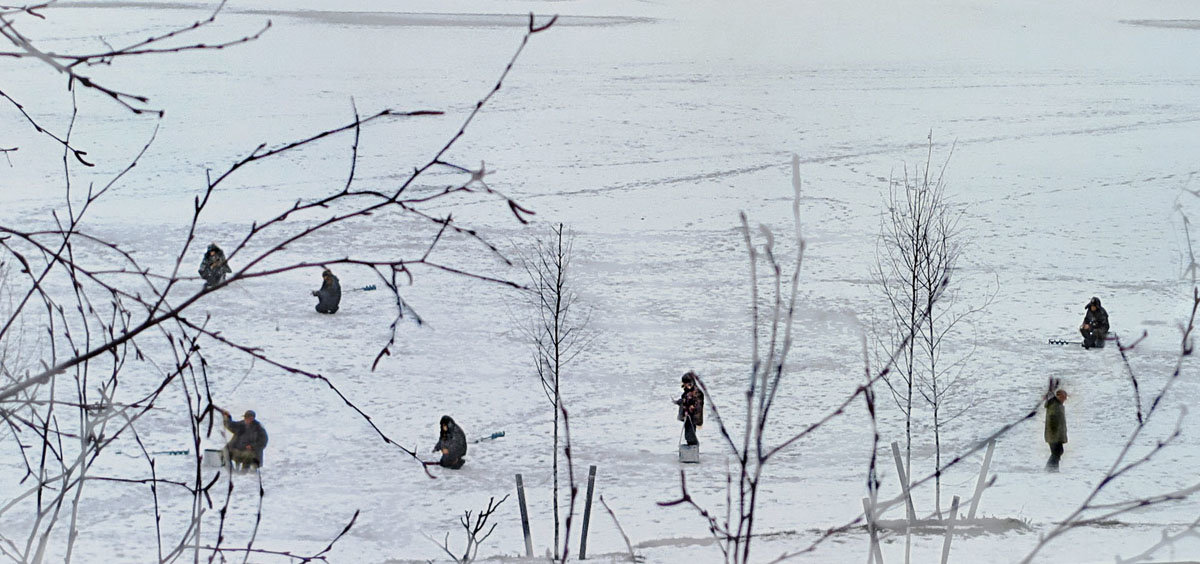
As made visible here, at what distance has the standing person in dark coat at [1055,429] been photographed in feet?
41.2

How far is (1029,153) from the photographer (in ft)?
110

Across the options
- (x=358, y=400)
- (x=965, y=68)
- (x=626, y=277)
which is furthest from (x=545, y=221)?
(x=965, y=68)

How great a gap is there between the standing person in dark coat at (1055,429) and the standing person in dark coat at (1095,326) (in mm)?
4652

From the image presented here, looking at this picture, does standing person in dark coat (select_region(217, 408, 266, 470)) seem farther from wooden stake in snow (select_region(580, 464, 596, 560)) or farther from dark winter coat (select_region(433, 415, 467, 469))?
wooden stake in snow (select_region(580, 464, 596, 560))

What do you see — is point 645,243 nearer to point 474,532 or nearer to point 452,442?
point 452,442

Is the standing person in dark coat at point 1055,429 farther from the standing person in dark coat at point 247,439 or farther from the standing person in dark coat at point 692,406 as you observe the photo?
the standing person in dark coat at point 247,439

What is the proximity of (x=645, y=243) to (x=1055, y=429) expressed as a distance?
12.3 m

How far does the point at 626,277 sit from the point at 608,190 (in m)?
7.72

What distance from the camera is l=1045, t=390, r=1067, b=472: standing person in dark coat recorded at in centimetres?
1257

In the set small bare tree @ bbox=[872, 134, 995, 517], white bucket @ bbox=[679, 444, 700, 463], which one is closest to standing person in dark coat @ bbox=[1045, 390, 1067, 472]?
small bare tree @ bbox=[872, 134, 995, 517]

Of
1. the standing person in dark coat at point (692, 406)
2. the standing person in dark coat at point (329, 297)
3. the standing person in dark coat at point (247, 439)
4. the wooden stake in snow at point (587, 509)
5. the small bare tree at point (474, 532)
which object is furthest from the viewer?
the standing person in dark coat at point (329, 297)

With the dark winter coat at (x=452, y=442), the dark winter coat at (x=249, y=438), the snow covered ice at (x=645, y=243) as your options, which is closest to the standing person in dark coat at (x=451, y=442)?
the dark winter coat at (x=452, y=442)

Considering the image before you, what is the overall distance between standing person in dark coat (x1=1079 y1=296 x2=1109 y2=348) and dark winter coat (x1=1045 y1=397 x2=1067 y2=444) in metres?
4.83

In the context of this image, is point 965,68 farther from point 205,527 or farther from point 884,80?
point 205,527
